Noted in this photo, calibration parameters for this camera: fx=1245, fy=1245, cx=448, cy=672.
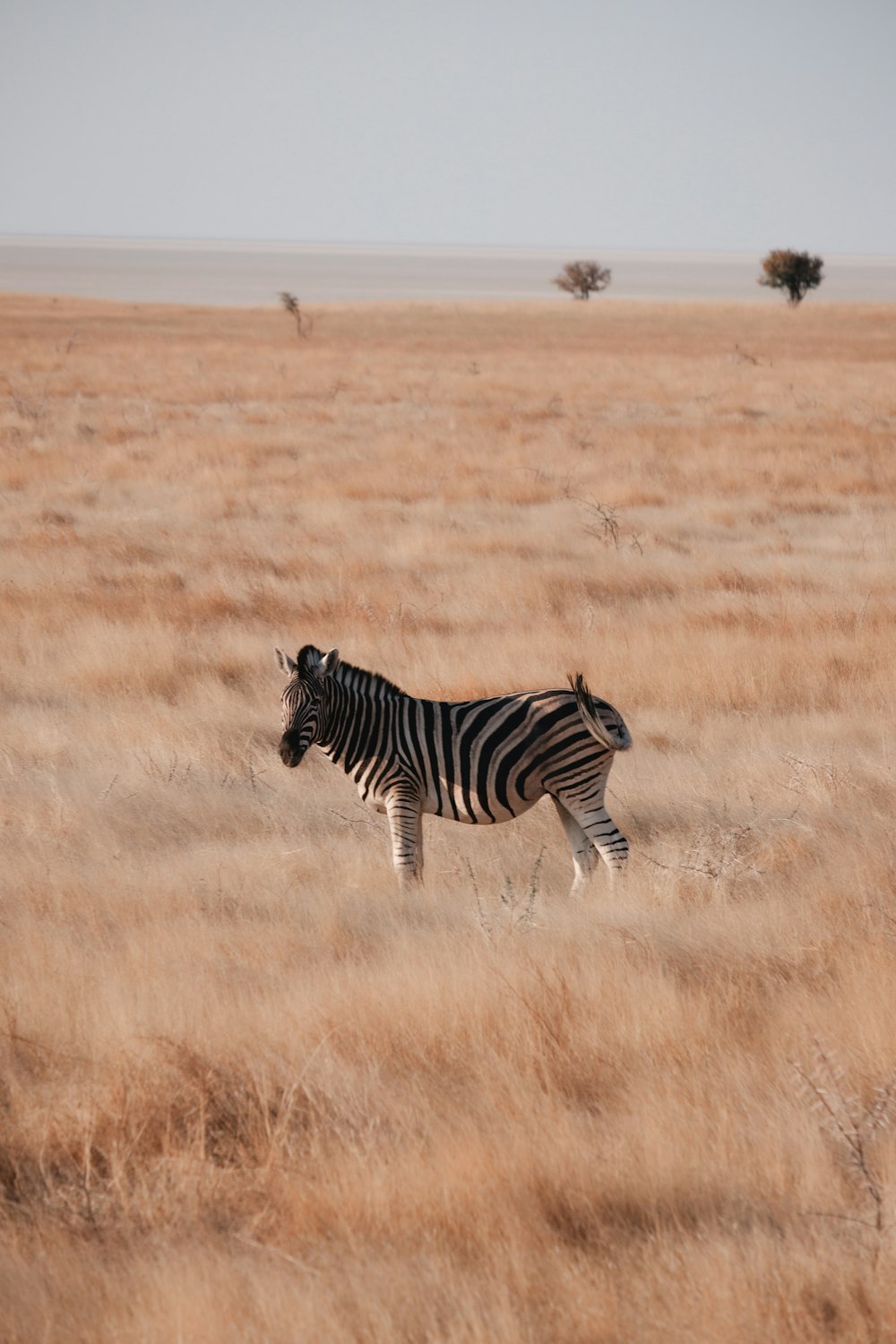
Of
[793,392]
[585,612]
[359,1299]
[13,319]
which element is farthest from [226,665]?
[13,319]

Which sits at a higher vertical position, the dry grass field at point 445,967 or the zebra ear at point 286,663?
the zebra ear at point 286,663

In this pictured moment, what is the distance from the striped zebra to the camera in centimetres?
573

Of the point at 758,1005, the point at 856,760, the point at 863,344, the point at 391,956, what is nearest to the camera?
the point at 758,1005

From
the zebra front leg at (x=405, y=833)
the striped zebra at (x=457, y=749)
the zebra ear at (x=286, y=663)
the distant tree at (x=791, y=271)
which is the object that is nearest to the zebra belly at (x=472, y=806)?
the striped zebra at (x=457, y=749)

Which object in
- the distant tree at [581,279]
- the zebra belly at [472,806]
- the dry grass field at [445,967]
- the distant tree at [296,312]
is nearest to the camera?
the dry grass field at [445,967]

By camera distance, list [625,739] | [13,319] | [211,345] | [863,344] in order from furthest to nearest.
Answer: [13,319], [863,344], [211,345], [625,739]

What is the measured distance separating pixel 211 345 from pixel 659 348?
17055 mm

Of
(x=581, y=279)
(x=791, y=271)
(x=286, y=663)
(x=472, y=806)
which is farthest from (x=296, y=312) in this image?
(x=581, y=279)

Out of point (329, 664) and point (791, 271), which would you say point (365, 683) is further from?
point (791, 271)

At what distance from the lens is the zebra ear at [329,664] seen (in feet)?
19.1

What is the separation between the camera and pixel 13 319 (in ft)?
181

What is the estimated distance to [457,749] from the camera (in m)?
5.78

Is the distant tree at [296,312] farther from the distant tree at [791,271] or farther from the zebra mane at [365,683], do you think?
the zebra mane at [365,683]

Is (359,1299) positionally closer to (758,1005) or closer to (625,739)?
(758,1005)
